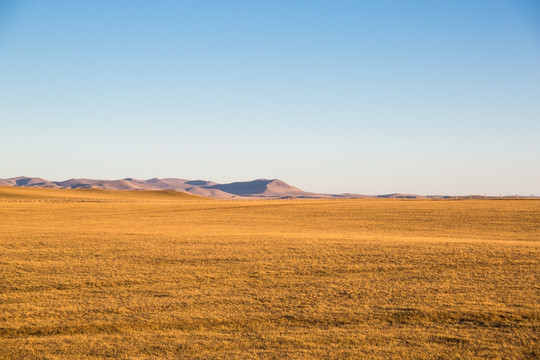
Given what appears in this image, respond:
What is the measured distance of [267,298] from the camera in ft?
36.9

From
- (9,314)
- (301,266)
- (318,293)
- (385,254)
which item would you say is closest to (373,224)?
(385,254)

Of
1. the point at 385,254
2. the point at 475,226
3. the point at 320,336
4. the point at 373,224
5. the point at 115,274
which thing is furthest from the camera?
the point at 373,224

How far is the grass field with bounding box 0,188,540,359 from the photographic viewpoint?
8211 mm

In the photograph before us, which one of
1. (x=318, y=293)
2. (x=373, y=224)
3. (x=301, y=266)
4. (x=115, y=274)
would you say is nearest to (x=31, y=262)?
(x=115, y=274)

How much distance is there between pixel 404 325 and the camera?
9.29 meters

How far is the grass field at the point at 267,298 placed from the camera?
8.21 metres

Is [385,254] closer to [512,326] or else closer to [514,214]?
[512,326]

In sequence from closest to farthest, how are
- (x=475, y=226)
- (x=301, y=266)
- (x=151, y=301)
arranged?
(x=151, y=301) → (x=301, y=266) → (x=475, y=226)

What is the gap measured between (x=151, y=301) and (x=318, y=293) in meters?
4.33

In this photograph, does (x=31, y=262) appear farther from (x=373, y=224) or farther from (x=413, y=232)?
(x=373, y=224)

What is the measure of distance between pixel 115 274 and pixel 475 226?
25268 mm

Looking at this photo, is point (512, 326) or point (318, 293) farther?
point (318, 293)

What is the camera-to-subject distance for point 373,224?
32.5m

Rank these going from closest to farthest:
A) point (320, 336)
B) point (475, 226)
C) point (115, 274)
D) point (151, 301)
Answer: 1. point (320, 336)
2. point (151, 301)
3. point (115, 274)
4. point (475, 226)
